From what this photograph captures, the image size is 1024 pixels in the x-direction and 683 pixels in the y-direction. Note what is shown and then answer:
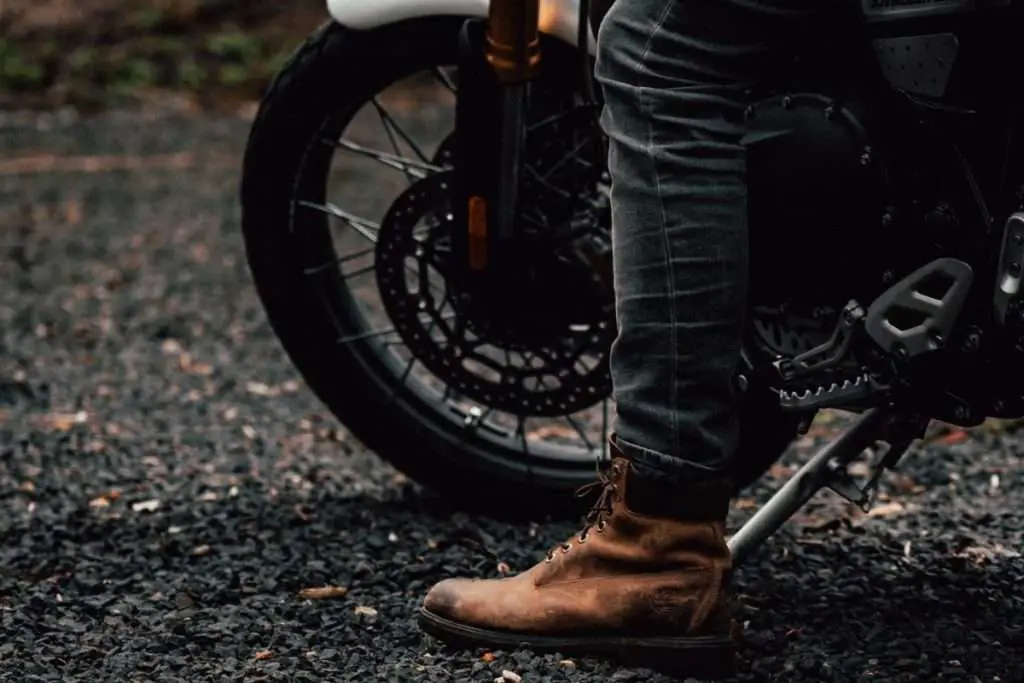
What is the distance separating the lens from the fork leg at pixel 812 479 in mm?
2500

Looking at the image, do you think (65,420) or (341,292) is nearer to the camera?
(341,292)

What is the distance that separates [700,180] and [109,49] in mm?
7640

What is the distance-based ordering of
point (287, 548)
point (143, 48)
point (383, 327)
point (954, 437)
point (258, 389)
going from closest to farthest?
point (287, 548)
point (383, 327)
point (954, 437)
point (258, 389)
point (143, 48)

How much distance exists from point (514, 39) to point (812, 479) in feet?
2.68

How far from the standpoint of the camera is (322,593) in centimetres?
279

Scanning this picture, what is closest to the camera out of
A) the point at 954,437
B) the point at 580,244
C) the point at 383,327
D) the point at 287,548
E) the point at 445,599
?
the point at 445,599

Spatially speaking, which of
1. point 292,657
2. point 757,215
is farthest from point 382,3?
point 292,657

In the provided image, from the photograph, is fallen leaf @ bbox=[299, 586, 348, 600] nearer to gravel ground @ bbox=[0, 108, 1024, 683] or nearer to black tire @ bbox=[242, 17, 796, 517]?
gravel ground @ bbox=[0, 108, 1024, 683]

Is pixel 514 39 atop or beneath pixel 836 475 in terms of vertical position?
atop

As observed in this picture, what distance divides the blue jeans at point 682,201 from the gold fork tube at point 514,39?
51 cm

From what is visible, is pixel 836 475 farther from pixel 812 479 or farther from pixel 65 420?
pixel 65 420

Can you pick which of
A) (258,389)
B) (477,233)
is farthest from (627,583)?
(258,389)

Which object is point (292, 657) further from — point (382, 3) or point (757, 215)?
point (382, 3)

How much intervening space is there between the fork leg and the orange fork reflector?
65 cm
